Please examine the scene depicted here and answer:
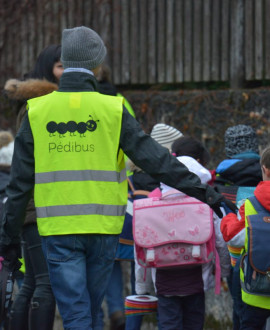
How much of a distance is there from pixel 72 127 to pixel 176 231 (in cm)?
146

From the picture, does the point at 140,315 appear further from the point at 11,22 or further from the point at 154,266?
the point at 11,22

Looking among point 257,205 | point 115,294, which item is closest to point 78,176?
point 257,205

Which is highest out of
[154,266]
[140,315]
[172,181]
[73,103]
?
[73,103]

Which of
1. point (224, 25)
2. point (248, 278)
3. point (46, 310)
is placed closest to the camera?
point (248, 278)

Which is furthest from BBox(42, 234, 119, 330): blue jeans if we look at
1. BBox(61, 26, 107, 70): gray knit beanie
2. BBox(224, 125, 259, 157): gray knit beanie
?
BBox(224, 125, 259, 157): gray knit beanie

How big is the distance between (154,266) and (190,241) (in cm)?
31

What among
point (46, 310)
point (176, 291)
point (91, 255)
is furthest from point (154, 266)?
point (91, 255)

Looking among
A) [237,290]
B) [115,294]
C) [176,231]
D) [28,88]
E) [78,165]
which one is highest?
[28,88]

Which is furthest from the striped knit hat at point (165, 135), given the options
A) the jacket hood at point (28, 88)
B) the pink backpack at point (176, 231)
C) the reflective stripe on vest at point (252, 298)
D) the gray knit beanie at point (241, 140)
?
the reflective stripe on vest at point (252, 298)

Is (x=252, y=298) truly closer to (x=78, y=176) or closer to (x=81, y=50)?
(x=78, y=176)

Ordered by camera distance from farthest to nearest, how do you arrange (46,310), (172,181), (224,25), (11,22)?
(11,22)
(224,25)
(46,310)
(172,181)

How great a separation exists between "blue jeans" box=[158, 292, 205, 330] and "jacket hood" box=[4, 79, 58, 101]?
1.62 m

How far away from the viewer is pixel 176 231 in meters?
5.82

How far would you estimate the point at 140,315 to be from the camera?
6582 mm
